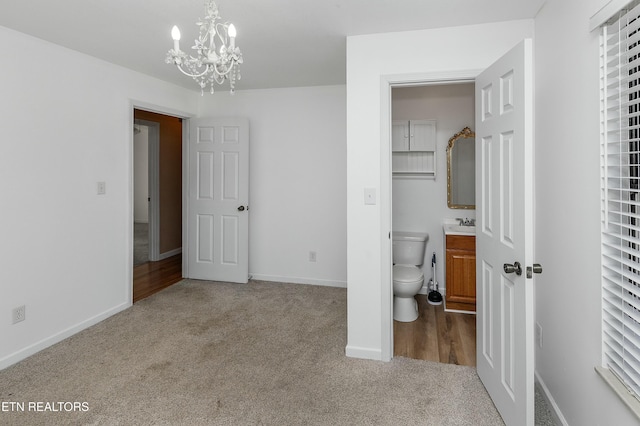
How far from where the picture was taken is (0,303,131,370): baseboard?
2477 mm

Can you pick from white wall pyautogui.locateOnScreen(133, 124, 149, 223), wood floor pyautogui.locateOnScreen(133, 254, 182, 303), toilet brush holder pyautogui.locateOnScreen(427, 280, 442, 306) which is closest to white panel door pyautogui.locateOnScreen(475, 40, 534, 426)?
toilet brush holder pyautogui.locateOnScreen(427, 280, 442, 306)

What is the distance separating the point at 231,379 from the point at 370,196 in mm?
1539

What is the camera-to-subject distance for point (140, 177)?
28.7ft

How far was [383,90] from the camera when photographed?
2475 mm

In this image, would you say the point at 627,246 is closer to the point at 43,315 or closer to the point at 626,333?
the point at 626,333

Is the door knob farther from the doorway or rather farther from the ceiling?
the doorway

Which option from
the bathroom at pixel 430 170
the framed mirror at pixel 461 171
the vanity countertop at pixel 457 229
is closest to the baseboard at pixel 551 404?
the bathroom at pixel 430 170

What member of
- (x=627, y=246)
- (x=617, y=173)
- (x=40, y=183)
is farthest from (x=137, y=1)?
(x=627, y=246)

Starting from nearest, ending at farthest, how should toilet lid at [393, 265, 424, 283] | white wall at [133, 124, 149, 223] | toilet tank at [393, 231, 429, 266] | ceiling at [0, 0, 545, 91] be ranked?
ceiling at [0, 0, 545, 91] → toilet lid at [393, 265, 424, 283] → toilet tank at [393, 231, 429, 266] → white wall at [133, 124, 149, 223]

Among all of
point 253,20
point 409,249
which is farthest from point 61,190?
point 409,249

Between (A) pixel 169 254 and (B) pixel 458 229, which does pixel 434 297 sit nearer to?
(B) pixel 458 229

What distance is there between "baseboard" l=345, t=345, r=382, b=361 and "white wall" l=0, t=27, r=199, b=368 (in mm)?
2322

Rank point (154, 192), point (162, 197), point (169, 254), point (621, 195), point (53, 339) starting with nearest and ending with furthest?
point (621, 195) → point (53, 339) → point (154, 192) → point (162, 197) → point (169, 254)

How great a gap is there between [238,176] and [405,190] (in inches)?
79.0
